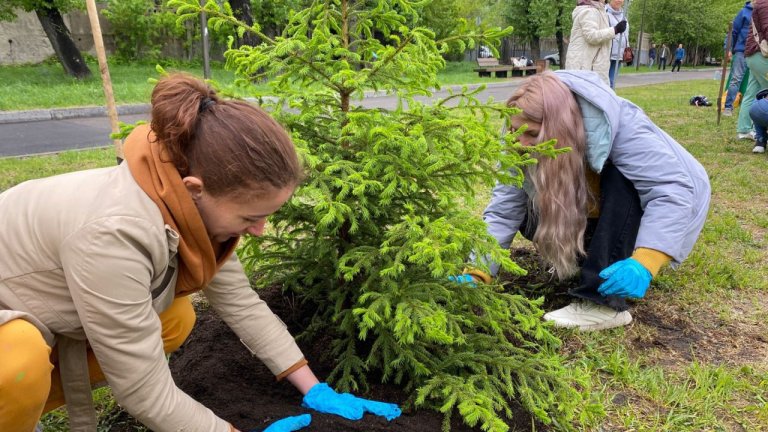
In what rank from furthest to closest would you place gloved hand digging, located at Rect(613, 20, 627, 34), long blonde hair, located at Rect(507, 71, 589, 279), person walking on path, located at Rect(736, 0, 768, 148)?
gloved hand digging, located at Rect(613, 20, 627, 34) → person walking on path, located at Rect(736, 0, 768, 148) → long blonde hair, located at Rect(507, 71, 589, 279)

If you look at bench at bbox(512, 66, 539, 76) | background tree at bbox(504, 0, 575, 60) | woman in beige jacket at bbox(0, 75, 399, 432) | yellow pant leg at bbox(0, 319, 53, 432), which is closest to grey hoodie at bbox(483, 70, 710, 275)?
woman in beige jacket at bbox(0, 75, 399, 432)

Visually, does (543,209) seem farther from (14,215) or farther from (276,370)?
(14,215)

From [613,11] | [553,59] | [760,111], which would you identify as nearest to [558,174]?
[760,111]

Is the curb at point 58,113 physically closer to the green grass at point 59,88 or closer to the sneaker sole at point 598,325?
the green grass at point 59,88

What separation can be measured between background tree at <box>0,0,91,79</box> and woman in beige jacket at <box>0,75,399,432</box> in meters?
13.7

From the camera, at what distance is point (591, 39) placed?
7.44 meters

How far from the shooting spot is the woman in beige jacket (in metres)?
1.31

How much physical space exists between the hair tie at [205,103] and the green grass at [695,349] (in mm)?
1282

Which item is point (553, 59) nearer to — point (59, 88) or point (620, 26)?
point (620, 26)

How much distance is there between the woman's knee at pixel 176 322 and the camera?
1858 mm

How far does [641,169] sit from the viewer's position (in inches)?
102

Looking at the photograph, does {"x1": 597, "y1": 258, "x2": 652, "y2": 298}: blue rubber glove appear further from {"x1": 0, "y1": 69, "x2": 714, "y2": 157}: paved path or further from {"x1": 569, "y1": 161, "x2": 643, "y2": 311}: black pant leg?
{"x1": 0, "y1": 69, "x2": 714, "y2": 157}: paved path

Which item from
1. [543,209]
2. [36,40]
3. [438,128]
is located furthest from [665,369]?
[36,40]

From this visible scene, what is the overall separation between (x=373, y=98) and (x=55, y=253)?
37.7ft
